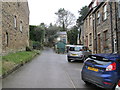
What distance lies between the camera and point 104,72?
5180 millimetres

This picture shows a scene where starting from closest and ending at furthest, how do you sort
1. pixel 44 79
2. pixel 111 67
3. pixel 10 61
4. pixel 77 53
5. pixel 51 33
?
1. pixel 111 67
2. pixel 44 79
3. pixel 10 61
4. pixel 77 53
5. pixel 51 33

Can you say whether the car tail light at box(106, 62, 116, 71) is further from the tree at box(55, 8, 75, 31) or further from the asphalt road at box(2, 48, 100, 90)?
the tree at box(55, 8, 75, 31)

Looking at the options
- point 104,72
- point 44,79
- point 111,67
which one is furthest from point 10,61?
point 111,67

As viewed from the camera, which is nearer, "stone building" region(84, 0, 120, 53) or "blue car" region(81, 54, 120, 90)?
"blue car" region(81, 54, 120, 90)

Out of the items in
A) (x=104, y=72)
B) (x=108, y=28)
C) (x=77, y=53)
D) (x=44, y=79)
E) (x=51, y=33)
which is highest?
(x=51, y=33)

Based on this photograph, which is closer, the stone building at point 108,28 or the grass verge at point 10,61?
the grass verge at point 10,61

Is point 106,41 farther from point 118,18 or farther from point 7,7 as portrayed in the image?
point 7,7

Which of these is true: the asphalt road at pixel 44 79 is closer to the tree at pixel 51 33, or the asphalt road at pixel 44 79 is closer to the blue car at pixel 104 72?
the blue car at pixel 104 72

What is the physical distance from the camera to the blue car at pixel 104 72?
499cm

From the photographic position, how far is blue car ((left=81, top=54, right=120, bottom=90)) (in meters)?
4.99

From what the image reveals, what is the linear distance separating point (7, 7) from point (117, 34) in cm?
1014

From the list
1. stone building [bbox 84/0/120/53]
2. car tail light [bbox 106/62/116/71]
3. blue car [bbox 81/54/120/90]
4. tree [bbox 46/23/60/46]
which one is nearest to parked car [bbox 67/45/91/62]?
stone building [bbox 84/0/120/53]

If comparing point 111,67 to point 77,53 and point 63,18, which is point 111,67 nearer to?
point 77,53

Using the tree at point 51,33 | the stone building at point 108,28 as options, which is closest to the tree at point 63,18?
the tree at point 51,33
